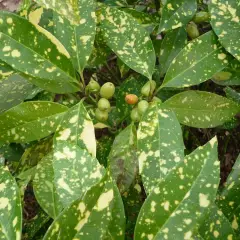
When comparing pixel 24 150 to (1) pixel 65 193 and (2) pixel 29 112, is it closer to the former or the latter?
(2) pixel 29 112

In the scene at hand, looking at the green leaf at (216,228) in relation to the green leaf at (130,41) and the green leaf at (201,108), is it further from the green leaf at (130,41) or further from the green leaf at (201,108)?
the green leaf at (130,41)

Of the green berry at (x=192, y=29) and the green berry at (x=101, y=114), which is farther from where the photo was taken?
the green berry at (x=192, y=29)

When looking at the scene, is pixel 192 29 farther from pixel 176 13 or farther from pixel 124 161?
pixel 124 161

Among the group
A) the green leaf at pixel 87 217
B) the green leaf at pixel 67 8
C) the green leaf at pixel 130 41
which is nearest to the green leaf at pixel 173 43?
the green leaf at pixel 130 41

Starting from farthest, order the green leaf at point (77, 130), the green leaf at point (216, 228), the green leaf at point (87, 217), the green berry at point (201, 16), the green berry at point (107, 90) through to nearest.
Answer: the green berry at point (201, 16), the green berry at point (107, 90), the green leaf at point (77, 130), the green leaf at point (216, 228), the green leaf at point (87, 217)

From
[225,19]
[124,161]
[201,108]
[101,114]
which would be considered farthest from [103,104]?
[225,19]

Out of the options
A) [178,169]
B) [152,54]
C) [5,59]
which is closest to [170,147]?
[178,169]

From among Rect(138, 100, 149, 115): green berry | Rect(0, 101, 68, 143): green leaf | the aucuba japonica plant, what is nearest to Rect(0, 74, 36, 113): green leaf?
the aucuba japonica plant
